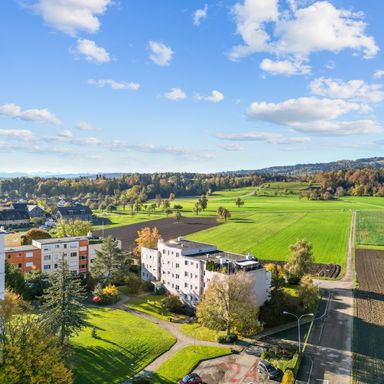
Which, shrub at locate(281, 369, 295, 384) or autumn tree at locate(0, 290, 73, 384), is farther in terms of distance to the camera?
shrub at locate(281, 369, 295, 384)

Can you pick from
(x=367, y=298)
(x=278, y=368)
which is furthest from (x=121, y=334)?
(x=367, y=298)

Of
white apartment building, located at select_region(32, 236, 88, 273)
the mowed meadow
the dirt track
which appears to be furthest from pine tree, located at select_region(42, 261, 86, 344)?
the dirt track

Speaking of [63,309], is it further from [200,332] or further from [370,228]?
[370,228]

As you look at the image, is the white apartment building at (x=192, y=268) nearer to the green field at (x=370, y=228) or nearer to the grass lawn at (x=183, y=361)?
the grass lawn at (x=183, y=361)

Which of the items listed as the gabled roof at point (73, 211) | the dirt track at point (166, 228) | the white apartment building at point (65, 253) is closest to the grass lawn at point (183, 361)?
the white apartment building at point (65, 253)

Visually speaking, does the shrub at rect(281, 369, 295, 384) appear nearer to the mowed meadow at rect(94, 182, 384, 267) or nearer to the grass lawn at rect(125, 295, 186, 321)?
the grass lawn at rect(125, 295, 186, 321)

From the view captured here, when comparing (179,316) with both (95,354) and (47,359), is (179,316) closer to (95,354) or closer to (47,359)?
(95,354)
